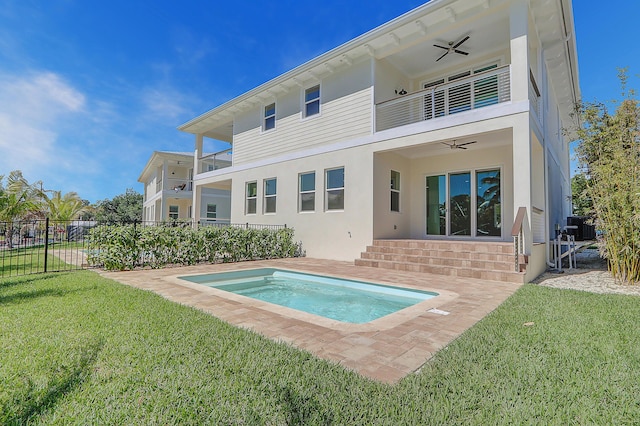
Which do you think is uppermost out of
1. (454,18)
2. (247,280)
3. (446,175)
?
(454,18)

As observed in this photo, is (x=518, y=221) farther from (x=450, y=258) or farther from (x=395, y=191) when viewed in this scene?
(x=395, y=191)

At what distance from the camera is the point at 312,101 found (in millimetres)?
12141

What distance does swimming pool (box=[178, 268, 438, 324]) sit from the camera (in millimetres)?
5527

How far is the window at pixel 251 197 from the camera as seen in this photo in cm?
1419

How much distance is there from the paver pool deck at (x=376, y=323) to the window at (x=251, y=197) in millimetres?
7677

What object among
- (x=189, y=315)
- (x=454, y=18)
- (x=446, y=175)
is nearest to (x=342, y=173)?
(x=446, y=175)

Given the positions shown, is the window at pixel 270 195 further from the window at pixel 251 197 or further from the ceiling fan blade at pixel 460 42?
the ceiling fan blade at pixel 460 42

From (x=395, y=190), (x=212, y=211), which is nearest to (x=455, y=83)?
(x=395, y=190)

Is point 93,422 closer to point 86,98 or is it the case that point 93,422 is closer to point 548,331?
point 548,331

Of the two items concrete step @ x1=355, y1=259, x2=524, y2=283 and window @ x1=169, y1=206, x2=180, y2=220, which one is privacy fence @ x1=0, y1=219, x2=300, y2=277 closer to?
concrete step @ x1=355, y1=259, x2=524, y2=283

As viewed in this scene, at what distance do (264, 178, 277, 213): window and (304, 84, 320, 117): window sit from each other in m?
3.20

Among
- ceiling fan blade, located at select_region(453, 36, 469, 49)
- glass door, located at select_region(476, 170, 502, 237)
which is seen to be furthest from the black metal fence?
ceiling fan blade, located at select_region(453, 36, 469, 49)

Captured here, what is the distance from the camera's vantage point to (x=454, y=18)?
27.4 feet

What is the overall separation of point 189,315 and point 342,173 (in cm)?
783
